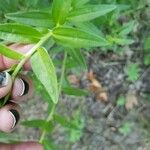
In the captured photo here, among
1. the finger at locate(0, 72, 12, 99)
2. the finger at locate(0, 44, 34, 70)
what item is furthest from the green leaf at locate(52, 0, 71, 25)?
the finger at locate(0, 72, 12, 99)

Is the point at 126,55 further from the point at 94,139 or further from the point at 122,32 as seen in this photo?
the point at 122,32

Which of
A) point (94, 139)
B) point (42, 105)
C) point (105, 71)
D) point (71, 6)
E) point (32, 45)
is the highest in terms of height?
point (71, 6)

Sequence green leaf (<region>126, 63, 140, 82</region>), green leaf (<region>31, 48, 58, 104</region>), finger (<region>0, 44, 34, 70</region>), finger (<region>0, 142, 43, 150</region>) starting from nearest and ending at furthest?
green leaf (<region>31, 48, 58, 104</region>), finger (<region>0, 44, 34, 70</region>), finger (<region>0, 142, 43, 150</region>), green leaf (<region>126, 63, 140, 82</region>)

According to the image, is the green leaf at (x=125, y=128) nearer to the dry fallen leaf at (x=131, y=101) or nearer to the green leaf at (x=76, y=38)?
the dry fallen leaf at (x=131, y=101)

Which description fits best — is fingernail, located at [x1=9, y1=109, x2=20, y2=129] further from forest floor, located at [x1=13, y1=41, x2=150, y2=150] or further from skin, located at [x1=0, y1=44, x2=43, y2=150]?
forest floor, located at [x1=13, y1=41, x2=150, y2=150]

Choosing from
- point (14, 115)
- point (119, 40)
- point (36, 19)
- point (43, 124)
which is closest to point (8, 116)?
point (14, 115)

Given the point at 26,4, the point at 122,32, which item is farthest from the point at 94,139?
the point at 26,4

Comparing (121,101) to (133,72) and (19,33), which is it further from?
(19,33)
